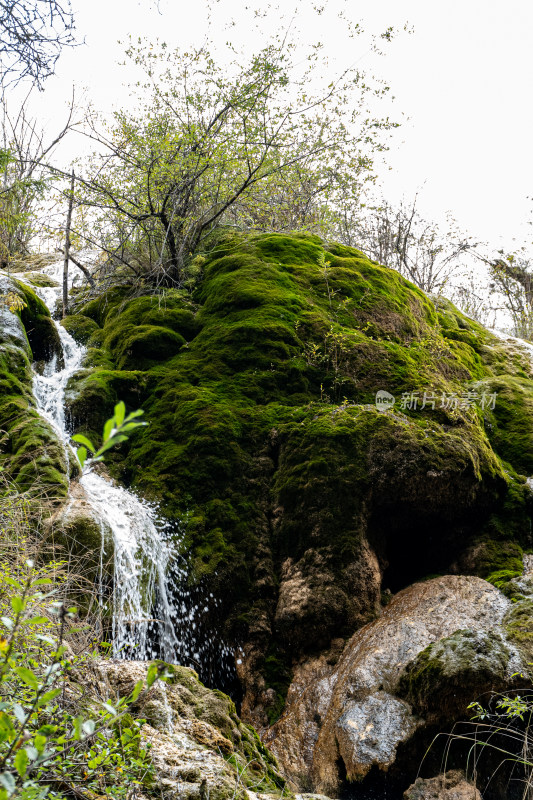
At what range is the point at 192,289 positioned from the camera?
9.58m

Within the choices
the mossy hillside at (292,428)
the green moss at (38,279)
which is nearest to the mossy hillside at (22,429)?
the mossy hillside at (292,428)

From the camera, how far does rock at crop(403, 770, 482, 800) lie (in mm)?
3674

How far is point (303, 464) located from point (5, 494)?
3132 millimetres

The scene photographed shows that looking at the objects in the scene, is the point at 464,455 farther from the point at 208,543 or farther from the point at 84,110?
the point at 84,110

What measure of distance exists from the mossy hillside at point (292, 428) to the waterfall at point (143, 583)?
290mm

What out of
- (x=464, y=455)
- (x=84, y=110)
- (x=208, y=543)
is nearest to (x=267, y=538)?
(x=208, y=543)

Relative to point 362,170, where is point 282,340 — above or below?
below

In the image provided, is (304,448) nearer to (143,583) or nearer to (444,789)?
(143,583)

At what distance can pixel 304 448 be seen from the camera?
627cm

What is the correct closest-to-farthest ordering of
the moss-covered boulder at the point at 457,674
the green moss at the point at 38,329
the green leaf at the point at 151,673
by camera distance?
the green leaf at the point at 151,673, the moss-covered boulder at the point at 457,674, the green moss at the point at 38,329

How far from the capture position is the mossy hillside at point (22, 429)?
17.7 ft

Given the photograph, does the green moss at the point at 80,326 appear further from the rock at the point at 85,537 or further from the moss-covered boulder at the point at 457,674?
the moss-covered boulder at the point at 457,674

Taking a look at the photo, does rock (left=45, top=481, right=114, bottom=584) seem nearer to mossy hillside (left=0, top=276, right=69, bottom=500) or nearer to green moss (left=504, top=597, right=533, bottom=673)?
mossy hillside (left=0, top=276, right=69, bottom=500)

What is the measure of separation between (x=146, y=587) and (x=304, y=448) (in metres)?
2.31
